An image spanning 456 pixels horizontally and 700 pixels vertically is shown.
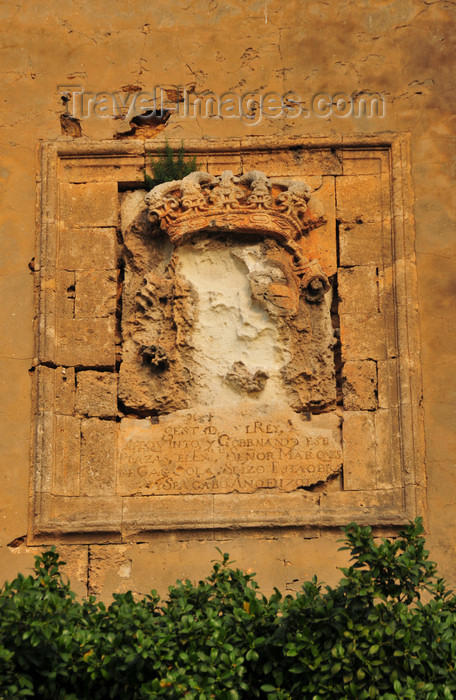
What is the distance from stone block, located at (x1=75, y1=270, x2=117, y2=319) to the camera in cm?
852

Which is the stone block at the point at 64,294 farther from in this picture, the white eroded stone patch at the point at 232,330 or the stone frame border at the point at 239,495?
the white eroded stone patch at the point at 232,330

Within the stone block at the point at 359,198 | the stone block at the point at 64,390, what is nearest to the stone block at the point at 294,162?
the stone block at the point at 359,198

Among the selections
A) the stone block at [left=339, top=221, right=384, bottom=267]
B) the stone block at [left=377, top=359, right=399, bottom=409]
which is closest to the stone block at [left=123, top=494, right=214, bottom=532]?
the stone block at [left=377, top=359, right=399, bottom=409]

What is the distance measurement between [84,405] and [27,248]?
1232mm

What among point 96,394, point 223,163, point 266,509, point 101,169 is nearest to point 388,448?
point 266,509

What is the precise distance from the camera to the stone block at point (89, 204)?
8.75 metres

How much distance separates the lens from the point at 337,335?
8.46 m

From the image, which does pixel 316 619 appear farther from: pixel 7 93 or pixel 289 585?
pixel 7 93

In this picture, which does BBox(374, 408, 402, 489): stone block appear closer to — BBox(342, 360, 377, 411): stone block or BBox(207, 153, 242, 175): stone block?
BBox(342, 360, 377, 411): stone block

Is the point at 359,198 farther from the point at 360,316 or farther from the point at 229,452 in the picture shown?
the point at 229,452

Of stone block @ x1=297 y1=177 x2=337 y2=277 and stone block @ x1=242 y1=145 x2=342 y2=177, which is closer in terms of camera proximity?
stone block @ x1=297 y1=177 x2=337 y2=277

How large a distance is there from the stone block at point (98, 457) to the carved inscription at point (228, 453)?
0.07m

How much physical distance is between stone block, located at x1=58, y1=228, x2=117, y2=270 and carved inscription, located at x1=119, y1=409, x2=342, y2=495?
1.26 meters

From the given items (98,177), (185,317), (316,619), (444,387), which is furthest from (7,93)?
(316,619)
